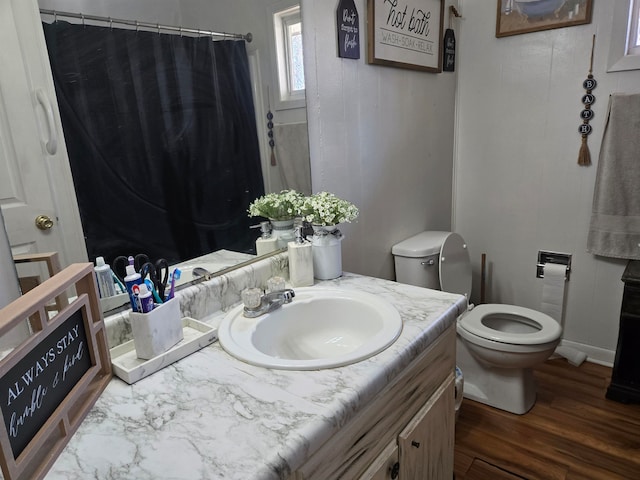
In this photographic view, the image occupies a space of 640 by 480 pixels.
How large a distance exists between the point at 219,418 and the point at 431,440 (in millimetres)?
684

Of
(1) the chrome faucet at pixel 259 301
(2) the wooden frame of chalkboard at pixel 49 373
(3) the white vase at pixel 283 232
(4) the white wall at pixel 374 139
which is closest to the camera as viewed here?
(2) the wooden frame of chalkboard at pixel 49 373

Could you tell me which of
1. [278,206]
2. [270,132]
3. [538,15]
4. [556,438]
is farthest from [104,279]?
[538,15]

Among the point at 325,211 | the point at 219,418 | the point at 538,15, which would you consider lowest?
the point at 219,418

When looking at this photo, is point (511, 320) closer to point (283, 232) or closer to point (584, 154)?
point (584, 154)

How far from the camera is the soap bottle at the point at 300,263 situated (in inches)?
52.8

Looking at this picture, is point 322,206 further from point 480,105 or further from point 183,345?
Answer: point 480,105

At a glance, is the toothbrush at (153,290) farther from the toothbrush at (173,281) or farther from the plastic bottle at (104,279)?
the plastic bottle at (104,279)

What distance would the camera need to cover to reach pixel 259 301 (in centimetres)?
115

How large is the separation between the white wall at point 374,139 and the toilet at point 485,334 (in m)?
0.13

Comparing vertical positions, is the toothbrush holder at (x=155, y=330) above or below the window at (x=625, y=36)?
below

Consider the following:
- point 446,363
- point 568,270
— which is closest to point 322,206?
point 446,363

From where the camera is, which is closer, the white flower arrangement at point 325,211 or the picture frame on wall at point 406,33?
the white flower arrangement at point 325,211

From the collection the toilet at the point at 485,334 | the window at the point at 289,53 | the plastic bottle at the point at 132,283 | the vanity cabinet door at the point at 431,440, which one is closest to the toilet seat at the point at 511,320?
the toilet at the point at 485,334

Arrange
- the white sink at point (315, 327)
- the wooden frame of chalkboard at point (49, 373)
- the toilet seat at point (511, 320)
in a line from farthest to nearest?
the toilet seat at point (511, 320) < the white sink at point (315, 327) < the wooden frame of chalkboard at point (49, 373)
